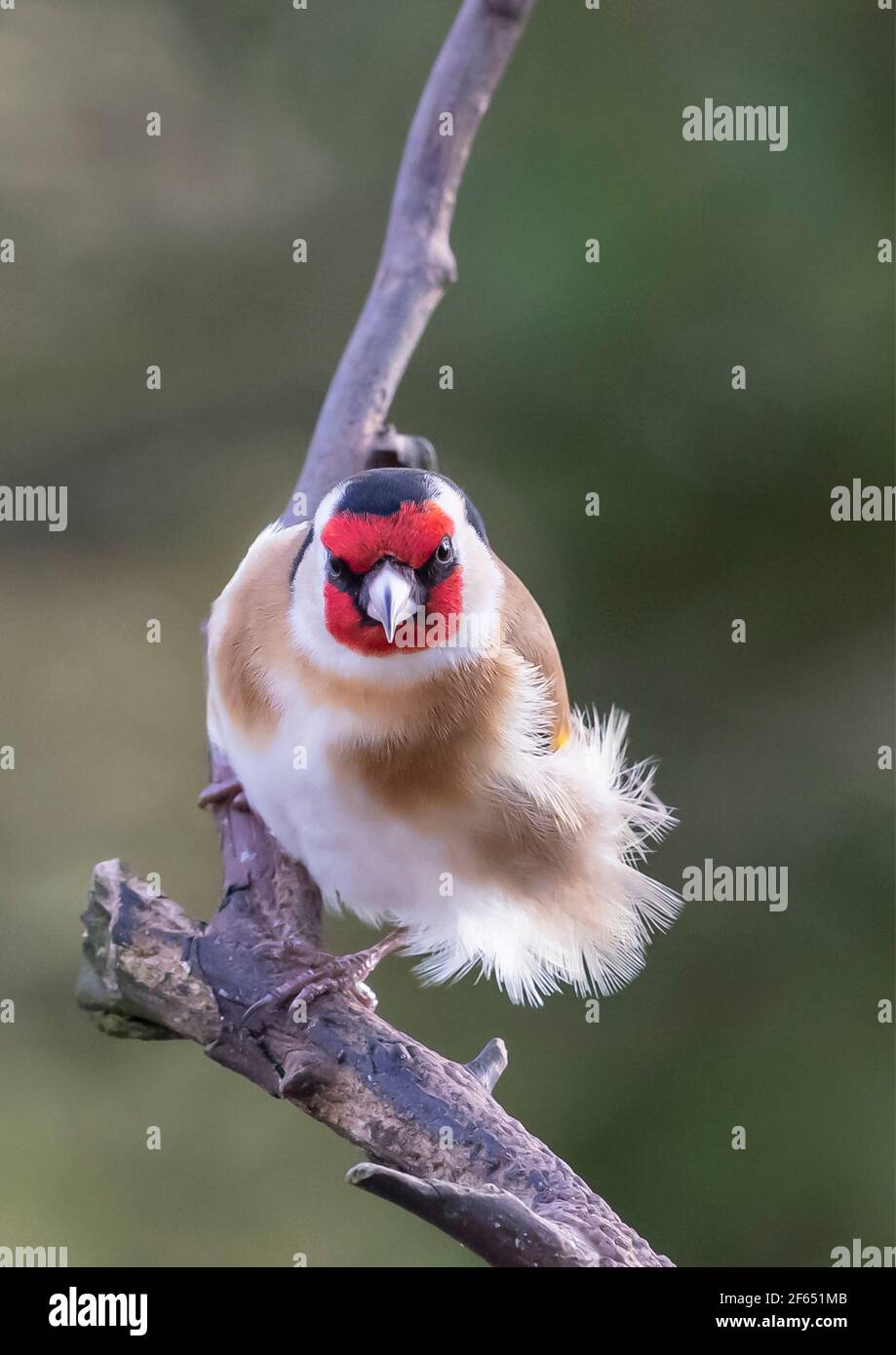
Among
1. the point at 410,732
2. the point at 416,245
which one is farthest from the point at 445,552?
the point at 416,245

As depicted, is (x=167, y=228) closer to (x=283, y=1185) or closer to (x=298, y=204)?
(x=298, y=204)

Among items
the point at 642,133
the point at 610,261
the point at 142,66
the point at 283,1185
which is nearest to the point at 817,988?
the point at 283,1185

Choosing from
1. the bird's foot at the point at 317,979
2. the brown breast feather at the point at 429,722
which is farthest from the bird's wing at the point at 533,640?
the bird's foot at the point at 317,979

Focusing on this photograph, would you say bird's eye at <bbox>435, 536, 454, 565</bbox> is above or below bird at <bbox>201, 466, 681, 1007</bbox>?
above

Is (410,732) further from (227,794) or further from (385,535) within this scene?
(227,794)

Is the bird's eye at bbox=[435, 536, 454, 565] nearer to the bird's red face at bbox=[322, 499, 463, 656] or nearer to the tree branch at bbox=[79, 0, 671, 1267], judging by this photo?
the bird's red face at bbox=[322, 499, 463, 656]

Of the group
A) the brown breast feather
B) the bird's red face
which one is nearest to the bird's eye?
the bird's red face
